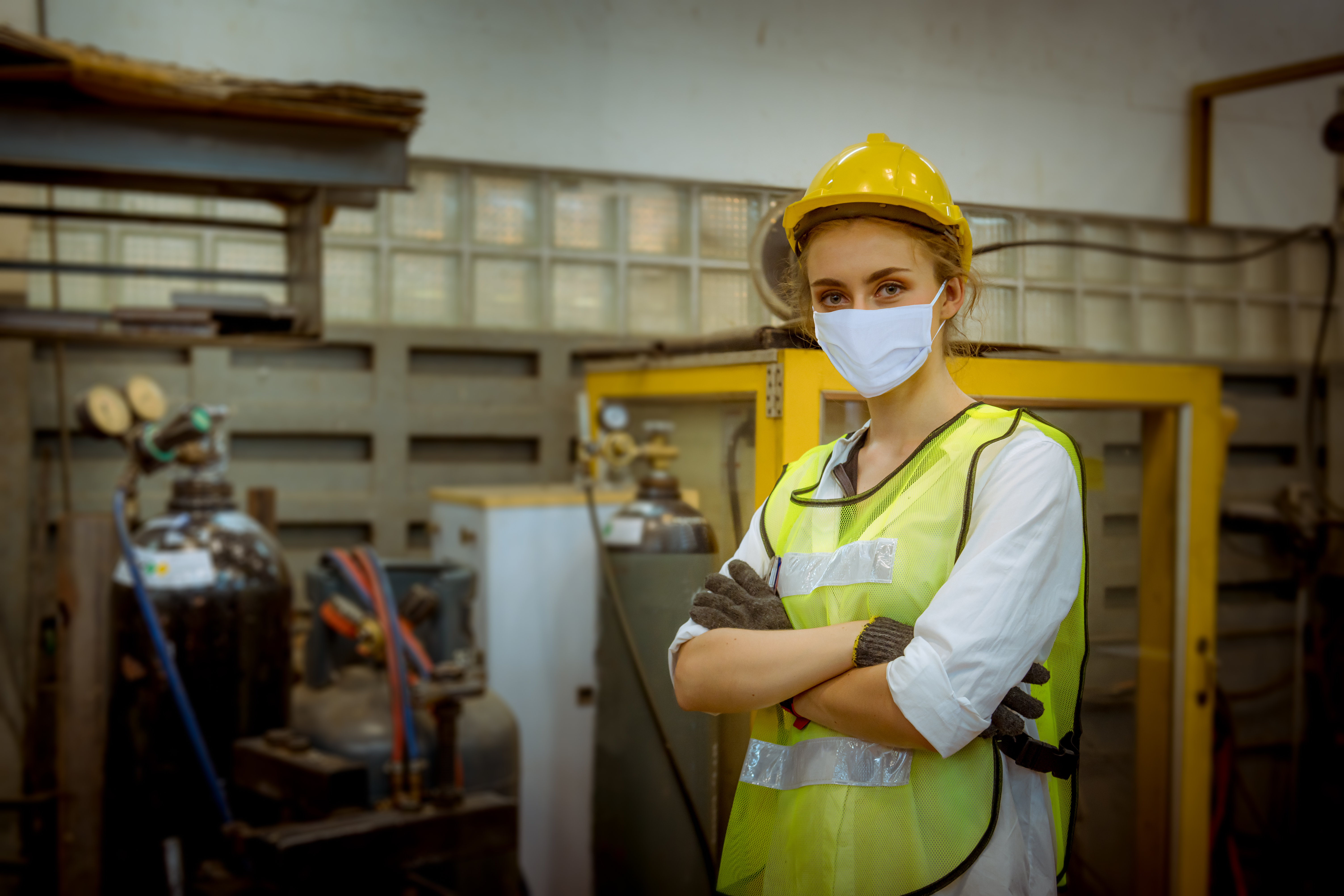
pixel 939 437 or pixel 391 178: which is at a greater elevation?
pixel 391 178

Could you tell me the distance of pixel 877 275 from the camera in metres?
1.08

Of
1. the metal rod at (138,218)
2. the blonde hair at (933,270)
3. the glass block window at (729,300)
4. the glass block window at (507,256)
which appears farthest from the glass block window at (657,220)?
the blonde hair at (933,270)

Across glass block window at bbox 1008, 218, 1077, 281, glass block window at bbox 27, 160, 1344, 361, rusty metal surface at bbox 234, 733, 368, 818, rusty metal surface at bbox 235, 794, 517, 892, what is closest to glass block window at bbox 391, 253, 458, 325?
glass block window at bbox 27, 160, 1344, 361

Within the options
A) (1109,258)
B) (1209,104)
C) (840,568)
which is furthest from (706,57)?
(840,568)

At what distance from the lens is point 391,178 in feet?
8.58

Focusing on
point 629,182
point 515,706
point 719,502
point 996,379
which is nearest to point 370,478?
point 515,706

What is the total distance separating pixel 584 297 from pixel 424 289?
56 centimetres

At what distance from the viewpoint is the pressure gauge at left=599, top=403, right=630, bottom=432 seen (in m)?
2.69

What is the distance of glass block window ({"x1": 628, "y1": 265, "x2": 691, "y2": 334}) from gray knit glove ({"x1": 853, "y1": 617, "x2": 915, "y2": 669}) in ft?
8.97

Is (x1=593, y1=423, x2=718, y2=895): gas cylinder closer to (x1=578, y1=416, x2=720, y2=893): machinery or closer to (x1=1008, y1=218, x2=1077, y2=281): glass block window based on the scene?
(x1=578, y1=416, x2=720, y2=893): machinery

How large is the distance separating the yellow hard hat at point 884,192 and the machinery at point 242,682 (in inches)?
58.6

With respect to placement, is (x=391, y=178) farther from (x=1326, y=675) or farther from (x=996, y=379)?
(x=1326, y=675)

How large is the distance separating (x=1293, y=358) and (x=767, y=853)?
14.2ft

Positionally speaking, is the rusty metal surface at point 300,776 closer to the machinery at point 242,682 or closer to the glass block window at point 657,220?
the machinery at point 242,682
